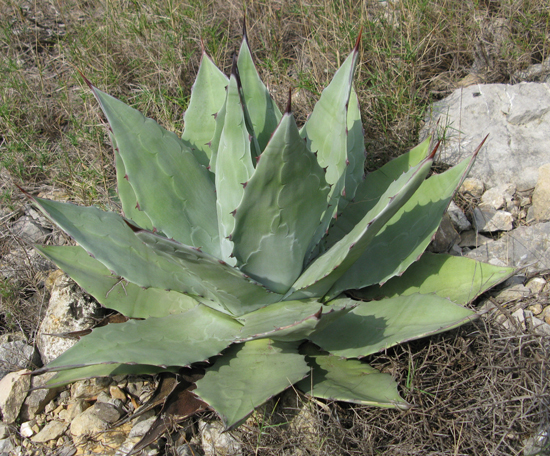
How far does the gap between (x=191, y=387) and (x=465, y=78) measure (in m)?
2.55

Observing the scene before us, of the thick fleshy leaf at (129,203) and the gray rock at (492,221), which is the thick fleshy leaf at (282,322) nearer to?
the thick fleshy leaf at (129,203)

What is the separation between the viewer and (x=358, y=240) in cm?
144

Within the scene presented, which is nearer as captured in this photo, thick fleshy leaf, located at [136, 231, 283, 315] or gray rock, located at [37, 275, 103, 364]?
thick fleshy leaf, located at [136, 231, 283, 315]

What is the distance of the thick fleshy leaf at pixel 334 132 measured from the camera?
5.56 feet

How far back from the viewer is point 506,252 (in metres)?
2.20

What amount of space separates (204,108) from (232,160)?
1.78 feet

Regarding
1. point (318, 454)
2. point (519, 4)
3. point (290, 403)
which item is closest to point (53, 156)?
point (290, 403)

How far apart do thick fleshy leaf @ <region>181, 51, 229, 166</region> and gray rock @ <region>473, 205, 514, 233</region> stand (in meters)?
1.41

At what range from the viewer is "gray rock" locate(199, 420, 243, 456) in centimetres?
164

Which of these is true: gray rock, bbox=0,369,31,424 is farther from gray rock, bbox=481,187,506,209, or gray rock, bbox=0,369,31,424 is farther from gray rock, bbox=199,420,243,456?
gray rock, bbox=481,187,506,209

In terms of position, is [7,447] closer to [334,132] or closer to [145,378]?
[145,378]

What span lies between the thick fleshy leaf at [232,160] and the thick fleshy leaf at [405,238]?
515 mm

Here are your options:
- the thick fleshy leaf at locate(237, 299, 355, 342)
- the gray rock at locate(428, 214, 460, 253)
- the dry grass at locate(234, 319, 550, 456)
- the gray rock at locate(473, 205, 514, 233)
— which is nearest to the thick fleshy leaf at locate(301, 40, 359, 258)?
the thick fleshy leaf at locate(237, 299, 355, 342)

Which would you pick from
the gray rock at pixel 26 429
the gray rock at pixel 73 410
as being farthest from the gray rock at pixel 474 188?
the gray rock at pixel 26 429
